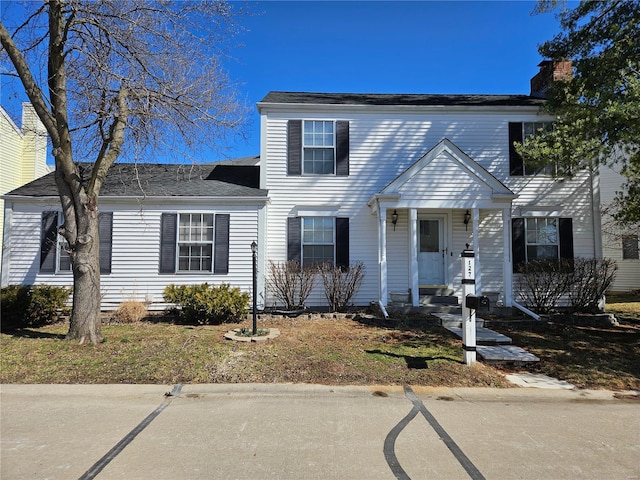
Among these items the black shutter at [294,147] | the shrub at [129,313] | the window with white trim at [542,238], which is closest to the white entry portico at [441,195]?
the window with white trim at [542,238]

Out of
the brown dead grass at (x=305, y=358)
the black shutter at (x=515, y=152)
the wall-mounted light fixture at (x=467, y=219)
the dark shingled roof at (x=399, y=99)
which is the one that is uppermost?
the dark shingled roof at (x=399, y=99)

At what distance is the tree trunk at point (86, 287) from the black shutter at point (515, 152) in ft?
36.0

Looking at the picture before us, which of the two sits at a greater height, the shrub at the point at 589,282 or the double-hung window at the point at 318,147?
the double-hung window at the point at 318,147

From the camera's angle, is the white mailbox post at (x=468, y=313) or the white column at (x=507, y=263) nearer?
the white mailbox post at (x=468, y=313)

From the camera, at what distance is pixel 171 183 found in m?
11.7

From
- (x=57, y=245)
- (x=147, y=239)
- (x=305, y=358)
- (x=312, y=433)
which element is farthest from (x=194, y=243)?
(x=312, y=433)

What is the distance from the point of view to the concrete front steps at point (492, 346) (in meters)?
6.53

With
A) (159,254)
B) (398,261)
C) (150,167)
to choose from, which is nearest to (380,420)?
(398,261)

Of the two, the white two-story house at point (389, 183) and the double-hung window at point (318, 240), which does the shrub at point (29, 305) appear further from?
the double-hung window at point (318, 240)

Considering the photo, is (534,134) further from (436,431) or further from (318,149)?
(436,431)

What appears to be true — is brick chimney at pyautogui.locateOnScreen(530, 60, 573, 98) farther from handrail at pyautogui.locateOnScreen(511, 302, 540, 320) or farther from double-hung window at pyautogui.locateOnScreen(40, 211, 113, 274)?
double-hung window at pyautogui.locateOnScreen(40, 211, 113, 274)

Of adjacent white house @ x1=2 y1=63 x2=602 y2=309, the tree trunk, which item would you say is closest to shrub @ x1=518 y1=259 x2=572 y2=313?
adjacent white house @ x1=2 y1=63 x2=602 y2=309

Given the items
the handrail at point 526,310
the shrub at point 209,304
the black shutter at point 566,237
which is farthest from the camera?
the black shutter at point 566,237

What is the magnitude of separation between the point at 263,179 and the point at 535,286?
7.95 m
